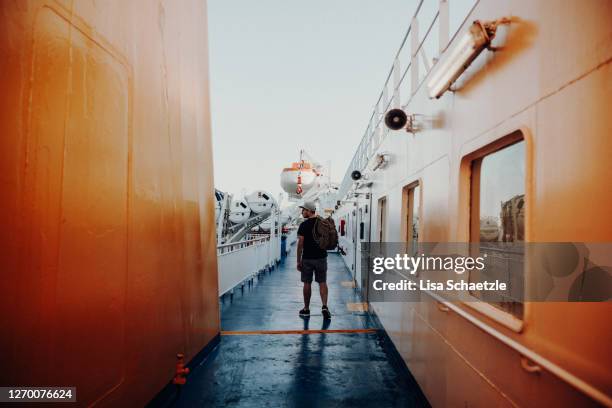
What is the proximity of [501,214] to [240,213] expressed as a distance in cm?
1683

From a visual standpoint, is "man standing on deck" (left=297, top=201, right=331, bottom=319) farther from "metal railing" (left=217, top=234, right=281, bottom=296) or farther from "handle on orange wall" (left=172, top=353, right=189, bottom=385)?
"handle on orange wall" (left=172, top=353, right=189, bottom=385)

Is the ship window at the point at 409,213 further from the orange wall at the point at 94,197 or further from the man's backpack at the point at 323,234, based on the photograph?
the orange wall at the point at 94,197

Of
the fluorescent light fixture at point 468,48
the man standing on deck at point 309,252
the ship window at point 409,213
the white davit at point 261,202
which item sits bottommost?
the man standing on deck at point 309,252

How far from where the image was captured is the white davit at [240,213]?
18456 millimetres

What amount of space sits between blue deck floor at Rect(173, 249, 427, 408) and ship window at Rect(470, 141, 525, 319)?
1364mm

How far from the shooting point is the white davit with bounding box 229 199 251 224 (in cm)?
1846

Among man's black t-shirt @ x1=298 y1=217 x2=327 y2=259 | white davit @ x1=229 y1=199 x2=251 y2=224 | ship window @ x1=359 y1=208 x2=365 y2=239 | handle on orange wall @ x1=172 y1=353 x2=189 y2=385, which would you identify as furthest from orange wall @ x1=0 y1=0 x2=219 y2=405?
white davit @ x1=229 y1=199 x2=251 y2=224

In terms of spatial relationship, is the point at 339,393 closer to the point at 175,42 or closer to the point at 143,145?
the point at 143,145

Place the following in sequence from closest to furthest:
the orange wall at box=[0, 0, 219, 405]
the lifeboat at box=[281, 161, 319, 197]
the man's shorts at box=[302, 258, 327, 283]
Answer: the orange wall at box=[0, 0, 219, 405] < the man's shorts at box=[302, 258, 327, 283] < the lifeboat at box=[281, 161, 319, 197]

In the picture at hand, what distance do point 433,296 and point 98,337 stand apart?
2.39 meters

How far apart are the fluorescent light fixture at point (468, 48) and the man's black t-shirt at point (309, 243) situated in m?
3.23

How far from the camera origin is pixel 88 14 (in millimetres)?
2148

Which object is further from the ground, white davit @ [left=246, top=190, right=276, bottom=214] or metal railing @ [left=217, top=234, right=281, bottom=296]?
white davit @ [left=246, top=190, right=276, bottom=214]

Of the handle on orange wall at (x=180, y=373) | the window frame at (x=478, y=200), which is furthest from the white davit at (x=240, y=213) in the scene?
the window frame at (x=478, y=200)
